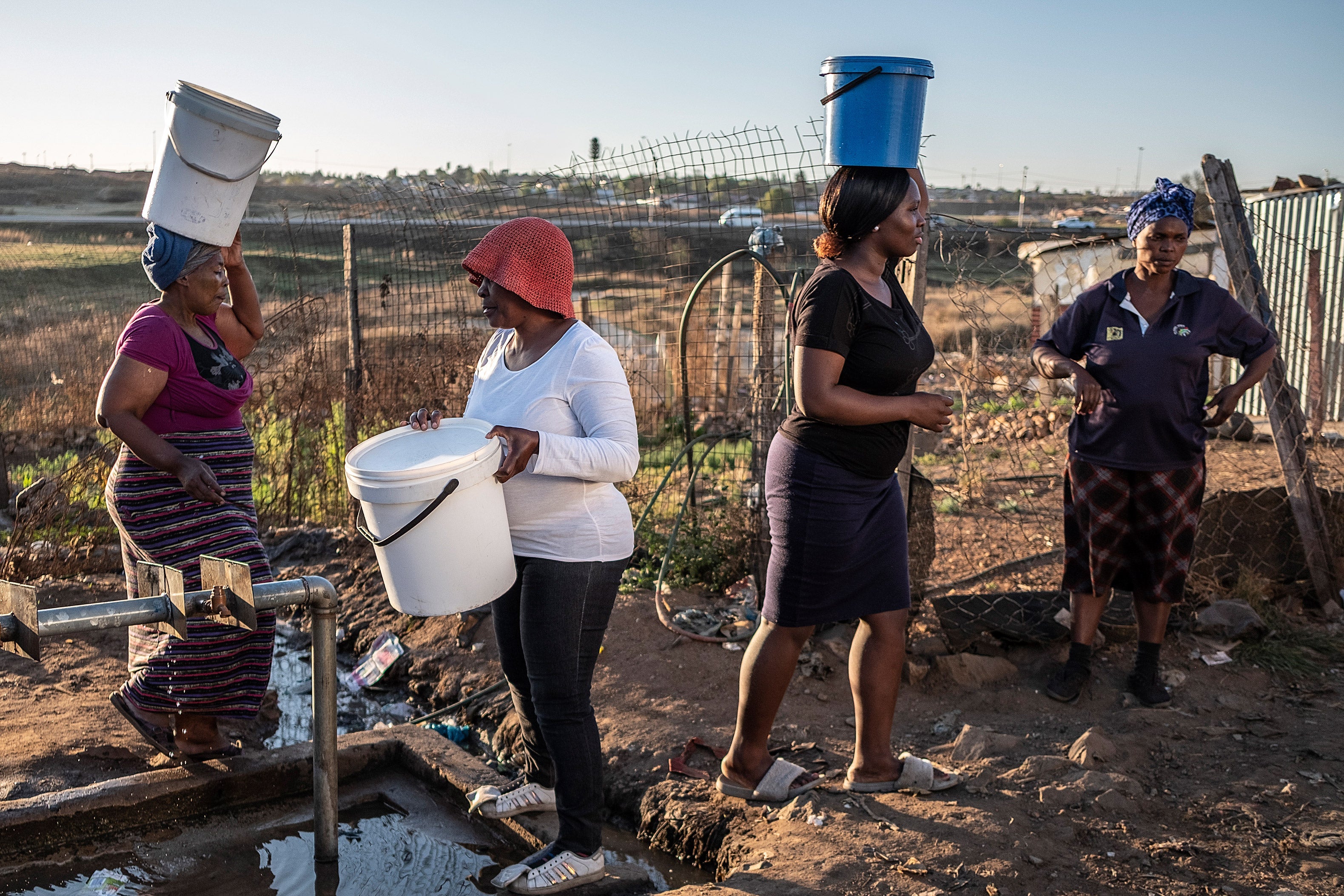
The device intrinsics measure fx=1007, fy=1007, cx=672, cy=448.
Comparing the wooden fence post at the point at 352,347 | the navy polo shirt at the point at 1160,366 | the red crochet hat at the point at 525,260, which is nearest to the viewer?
the red crochet hat at the point at 525,260

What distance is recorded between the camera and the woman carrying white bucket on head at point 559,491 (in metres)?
2.63

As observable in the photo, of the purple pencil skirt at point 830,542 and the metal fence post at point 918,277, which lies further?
the metal fence post at point 918,277

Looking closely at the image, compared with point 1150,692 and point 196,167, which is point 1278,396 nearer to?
point 1150,692

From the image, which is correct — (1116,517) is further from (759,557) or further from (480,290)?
(480,290)

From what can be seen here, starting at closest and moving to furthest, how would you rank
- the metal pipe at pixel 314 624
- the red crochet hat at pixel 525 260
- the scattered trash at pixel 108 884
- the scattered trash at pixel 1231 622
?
the metal pipe at pixel 314 624, the red crochet hat at pixel 525 260, the scattered trash at pixel 108 884, the scattered trash at pixel 1231 622

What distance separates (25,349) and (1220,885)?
451 inches

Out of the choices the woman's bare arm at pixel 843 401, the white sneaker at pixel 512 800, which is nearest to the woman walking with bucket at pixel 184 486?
the white sneaker at pixel 512 800

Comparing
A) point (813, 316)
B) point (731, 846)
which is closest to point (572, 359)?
point (813, 316)

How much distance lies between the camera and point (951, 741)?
3.75 metres

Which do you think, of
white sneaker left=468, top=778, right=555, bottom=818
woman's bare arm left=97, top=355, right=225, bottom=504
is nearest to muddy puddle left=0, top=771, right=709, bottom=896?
white sneaker left=468, top=778, right=555, bottom=818

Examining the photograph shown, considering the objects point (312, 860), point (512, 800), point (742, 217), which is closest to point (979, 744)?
point (512, 800)

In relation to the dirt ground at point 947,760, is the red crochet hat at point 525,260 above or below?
above

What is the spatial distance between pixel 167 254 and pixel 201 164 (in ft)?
1.03

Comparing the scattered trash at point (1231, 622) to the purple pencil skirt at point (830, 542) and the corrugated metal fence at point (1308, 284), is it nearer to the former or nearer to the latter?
the purple pencil skirt at point (830, 542)
